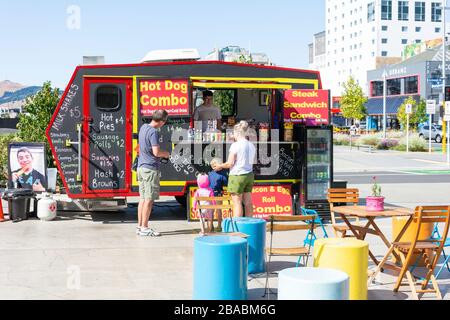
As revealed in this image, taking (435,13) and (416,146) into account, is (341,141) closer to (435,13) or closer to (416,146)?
(416,146)

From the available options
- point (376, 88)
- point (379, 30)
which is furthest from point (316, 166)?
point (379, 30)

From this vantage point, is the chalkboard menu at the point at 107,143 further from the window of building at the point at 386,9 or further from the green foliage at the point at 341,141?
the window of building at the point at 386,9

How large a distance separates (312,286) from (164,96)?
23.0 ft

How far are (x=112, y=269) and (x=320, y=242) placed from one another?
112 inches

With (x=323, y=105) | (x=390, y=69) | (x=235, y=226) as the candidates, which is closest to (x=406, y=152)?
(x=323, y=105)

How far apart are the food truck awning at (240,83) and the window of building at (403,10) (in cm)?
10756

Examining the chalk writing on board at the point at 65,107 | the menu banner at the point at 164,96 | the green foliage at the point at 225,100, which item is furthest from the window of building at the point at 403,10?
the chalk writing on board at the point at 65,107

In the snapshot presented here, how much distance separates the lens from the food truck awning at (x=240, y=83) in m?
11.4

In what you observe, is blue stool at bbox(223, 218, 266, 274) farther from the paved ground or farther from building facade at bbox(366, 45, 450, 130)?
building facade at bbox(366, 45, 450, 130)

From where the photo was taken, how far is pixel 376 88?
8094 centimetres

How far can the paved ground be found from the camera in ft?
22.1

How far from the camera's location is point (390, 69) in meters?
77.6

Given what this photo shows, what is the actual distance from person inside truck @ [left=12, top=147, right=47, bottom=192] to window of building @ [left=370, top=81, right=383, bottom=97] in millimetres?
71394

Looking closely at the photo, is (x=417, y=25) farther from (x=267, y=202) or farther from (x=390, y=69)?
(x=267, y=202)
